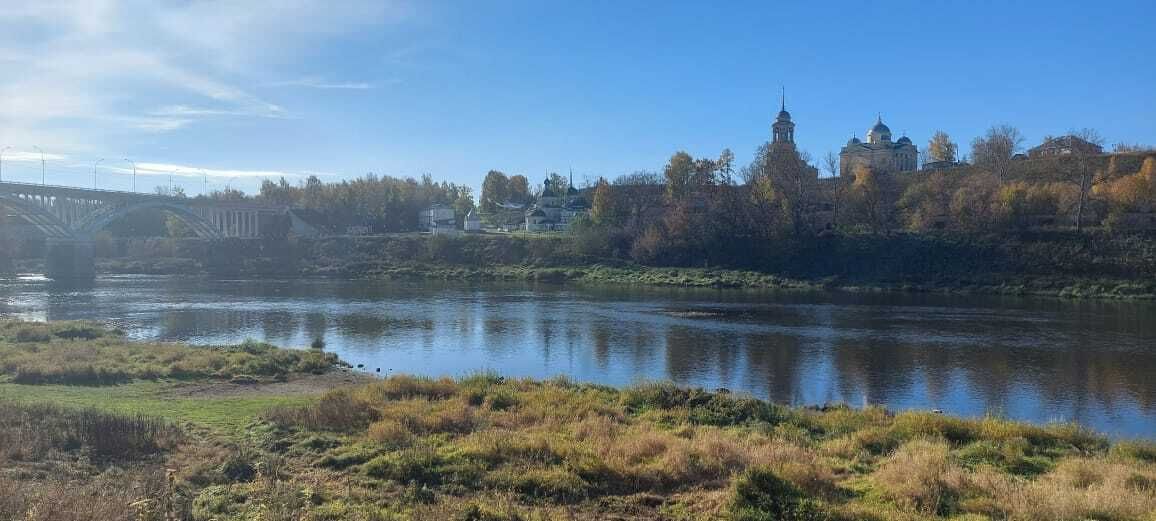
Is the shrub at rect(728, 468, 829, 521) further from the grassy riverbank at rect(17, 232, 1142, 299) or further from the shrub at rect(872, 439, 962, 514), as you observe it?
the grassy riverbank at rect(17, 232, 1142, 299)

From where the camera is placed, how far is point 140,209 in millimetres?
90750

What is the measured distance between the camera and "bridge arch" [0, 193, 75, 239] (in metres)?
73.4

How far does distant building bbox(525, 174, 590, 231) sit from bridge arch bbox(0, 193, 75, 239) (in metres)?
53.4

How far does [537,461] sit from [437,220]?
10638cm

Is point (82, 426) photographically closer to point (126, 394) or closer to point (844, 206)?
point (126, 394)

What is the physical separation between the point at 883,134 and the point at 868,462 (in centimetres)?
12341

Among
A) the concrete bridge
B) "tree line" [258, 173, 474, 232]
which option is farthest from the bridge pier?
"tree line" [258, 173, 474, 232]

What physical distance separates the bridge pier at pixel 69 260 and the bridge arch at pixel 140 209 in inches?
112

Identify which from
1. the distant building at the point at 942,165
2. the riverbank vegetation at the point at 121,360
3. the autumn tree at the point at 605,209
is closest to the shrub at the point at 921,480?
the riverbank vegetation at the point at 121,360

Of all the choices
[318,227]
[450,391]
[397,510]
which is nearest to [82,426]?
[397,510]

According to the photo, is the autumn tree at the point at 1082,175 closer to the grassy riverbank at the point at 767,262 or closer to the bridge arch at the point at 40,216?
the grassy riverbank at the point at 767,262

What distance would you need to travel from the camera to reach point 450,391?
17.1m

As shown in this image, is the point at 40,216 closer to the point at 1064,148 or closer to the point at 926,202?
the point at 926,202

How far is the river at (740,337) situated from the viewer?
70.7 ft
